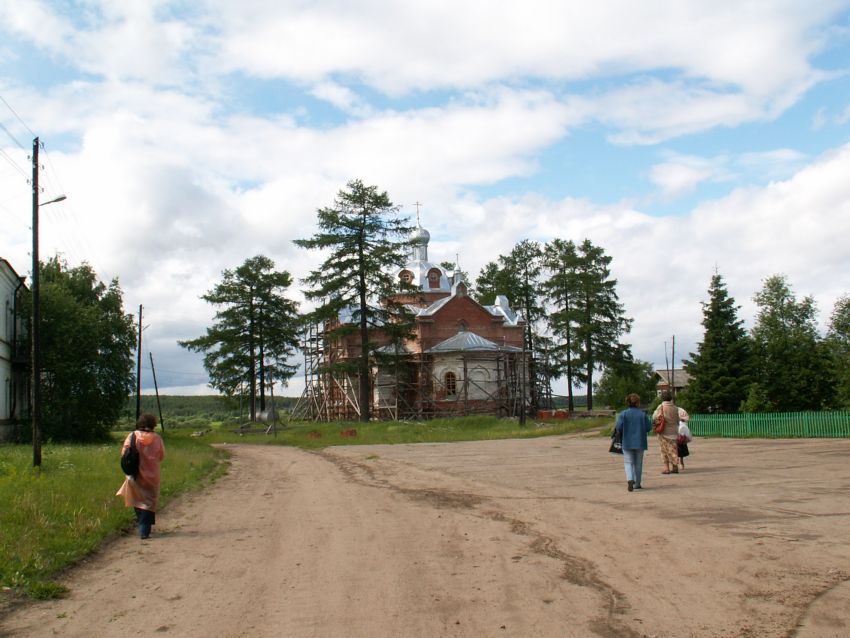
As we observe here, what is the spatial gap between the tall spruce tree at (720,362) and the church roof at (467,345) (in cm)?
1556

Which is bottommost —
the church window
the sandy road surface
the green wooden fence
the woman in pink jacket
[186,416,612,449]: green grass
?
[186,416,612,449]: green grass

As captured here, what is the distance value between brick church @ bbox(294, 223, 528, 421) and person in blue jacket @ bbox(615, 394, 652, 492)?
3284cm

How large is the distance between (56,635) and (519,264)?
61.9 meters

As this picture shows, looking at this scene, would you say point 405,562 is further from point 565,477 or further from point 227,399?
point 227,399

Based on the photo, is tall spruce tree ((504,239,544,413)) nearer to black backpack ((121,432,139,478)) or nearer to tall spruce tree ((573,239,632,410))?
tall spruce tree ((573,239,632,410))

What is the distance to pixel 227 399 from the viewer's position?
56500mm

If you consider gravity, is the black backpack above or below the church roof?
below

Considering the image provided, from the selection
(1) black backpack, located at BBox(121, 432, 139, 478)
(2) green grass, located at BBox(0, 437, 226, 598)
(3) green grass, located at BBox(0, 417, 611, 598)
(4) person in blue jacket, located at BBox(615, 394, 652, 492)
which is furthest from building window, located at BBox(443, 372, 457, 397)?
(1) black backpack, located at BBox(121, 432, 139, 478)

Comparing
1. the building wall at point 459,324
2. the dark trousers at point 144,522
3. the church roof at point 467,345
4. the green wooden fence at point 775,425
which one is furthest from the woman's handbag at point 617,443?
the building wall at point 459,324

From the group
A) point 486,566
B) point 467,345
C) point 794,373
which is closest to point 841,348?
point 794,373

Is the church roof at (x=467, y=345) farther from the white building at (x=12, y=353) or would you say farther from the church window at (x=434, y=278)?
the white building at (x=12, y=353)

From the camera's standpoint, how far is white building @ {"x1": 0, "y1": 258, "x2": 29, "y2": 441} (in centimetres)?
3369

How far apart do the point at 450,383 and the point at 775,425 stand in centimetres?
2387

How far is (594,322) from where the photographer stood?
Answer: 60125mm
